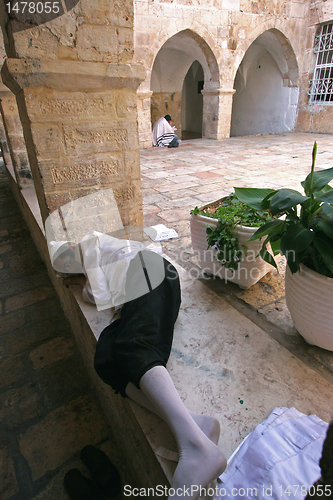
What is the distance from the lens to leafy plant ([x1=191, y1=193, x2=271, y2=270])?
1.74 metres

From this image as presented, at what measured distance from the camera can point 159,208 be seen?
3.63m

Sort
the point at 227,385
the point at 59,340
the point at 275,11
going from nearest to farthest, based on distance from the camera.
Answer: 1. the point at 227,385
2. the point at 59,340
3. the point at 275,11

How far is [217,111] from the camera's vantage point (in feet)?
29.5

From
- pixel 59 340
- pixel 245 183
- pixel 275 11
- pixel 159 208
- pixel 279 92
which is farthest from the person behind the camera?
pixel 279 92

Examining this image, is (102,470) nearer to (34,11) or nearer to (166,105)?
(34,11)

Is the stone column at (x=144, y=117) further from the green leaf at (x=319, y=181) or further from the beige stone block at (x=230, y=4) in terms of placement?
the green leaf at (x=319, y=181)

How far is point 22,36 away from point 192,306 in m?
1.68

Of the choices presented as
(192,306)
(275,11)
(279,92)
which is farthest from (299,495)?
(279,92)

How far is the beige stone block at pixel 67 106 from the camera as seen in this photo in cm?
172

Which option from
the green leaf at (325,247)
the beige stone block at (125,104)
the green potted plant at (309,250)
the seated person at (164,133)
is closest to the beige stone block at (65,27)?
the beige stone block at (125,104)

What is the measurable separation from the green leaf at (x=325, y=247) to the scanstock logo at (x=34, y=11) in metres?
1.69

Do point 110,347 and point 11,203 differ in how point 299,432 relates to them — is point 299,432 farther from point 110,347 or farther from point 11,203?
point 11,203

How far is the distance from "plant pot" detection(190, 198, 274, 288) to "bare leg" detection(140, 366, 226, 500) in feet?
2.82

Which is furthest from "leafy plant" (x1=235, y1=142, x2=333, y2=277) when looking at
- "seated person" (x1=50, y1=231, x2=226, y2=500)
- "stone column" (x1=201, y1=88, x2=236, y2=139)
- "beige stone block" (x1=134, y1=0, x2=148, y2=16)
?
"stone column" (x1=201, y1=88, x2=236, y2=139)
